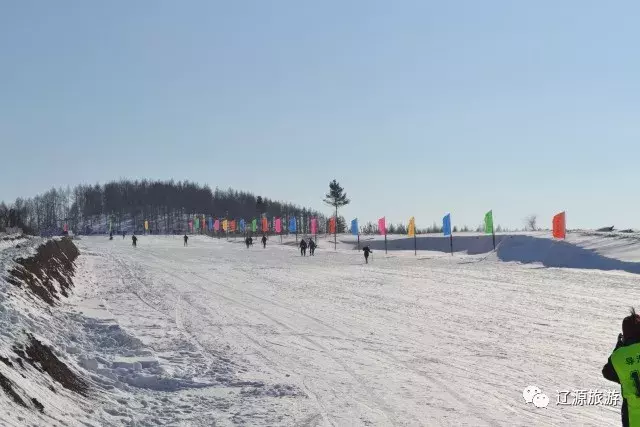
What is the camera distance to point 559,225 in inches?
1523

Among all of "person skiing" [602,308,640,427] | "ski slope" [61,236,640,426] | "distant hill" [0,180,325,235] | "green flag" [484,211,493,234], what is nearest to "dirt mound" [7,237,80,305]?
"ski slope" [61,236,640,426]

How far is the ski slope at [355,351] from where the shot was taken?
744cm

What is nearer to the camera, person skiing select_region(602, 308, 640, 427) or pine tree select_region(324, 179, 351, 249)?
person skiing select_region(602, 308, 640, 427)

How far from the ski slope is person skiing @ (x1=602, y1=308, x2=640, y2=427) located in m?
2.66

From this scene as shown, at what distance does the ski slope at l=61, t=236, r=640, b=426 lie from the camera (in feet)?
24.4

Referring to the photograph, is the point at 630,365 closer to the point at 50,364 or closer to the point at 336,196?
the point at 50,364

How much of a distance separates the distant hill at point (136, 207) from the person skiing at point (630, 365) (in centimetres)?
16957

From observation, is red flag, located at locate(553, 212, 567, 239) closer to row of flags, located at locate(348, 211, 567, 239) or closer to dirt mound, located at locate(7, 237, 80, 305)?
row of flags, located at locate(348, 211, 567, 239)

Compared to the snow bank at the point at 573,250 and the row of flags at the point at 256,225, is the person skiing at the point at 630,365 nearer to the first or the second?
the snow bank at the point at 573,250

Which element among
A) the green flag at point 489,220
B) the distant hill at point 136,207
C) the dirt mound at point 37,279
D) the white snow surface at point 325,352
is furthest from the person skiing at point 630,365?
the distant hill at point 136,207

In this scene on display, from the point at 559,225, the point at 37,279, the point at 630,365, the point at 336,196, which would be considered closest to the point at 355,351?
the point at 630,365

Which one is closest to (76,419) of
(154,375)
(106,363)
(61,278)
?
(154,375)

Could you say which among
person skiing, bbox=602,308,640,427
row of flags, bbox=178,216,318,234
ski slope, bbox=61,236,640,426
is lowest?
ski slope, bbox=61,236,640,426

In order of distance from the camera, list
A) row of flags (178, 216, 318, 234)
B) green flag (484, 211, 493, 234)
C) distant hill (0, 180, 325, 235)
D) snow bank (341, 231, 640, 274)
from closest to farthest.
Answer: snow bank (341, 231, 640, 274), green flag (484, 211, 493, 234), row of flags (178, 216, 318, 234), distant hill (0, 180, 325, 235)
